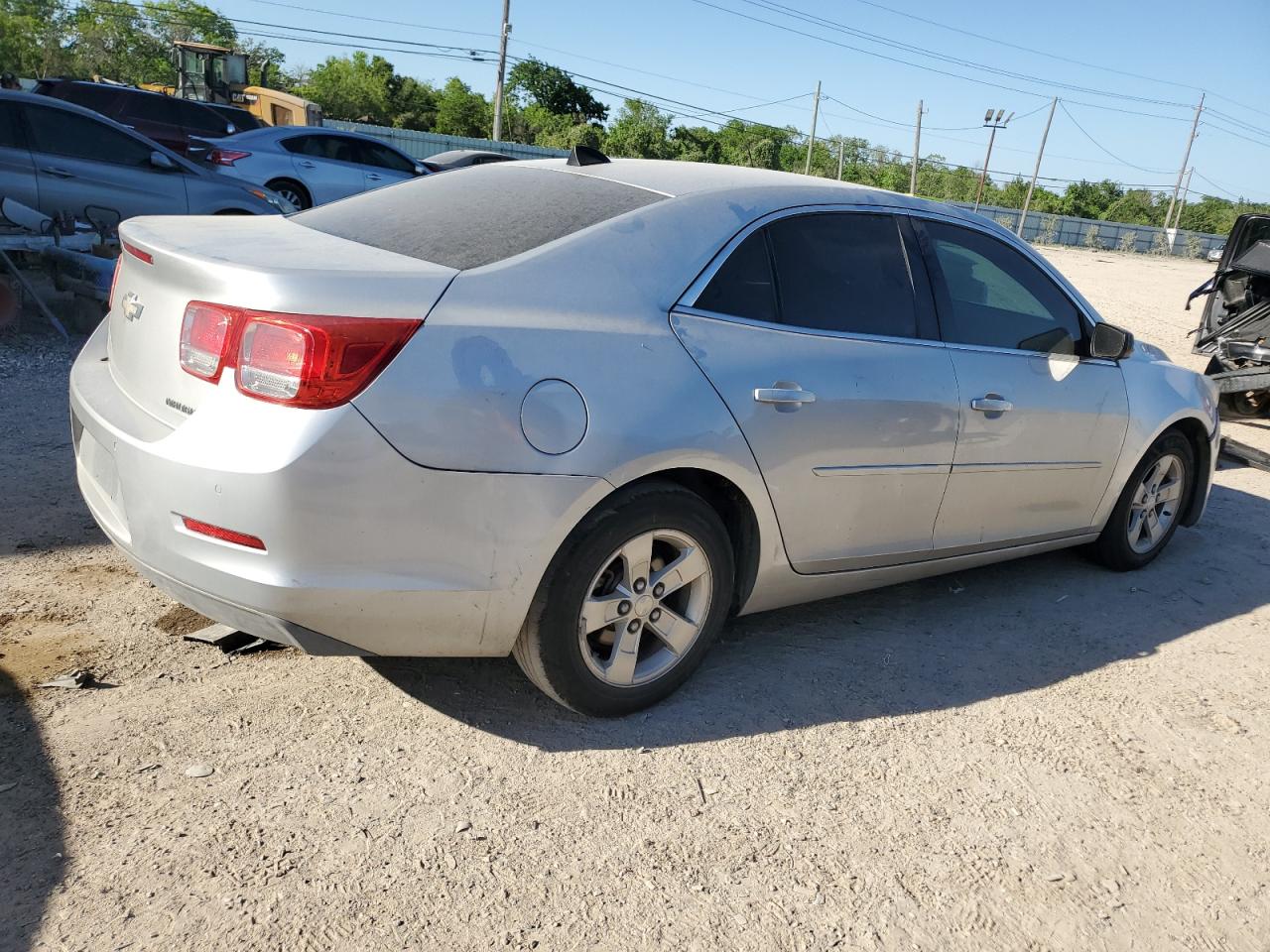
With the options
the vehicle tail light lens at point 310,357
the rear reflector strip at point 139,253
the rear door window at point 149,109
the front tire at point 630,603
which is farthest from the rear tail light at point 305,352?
the rear door window at point 149,109

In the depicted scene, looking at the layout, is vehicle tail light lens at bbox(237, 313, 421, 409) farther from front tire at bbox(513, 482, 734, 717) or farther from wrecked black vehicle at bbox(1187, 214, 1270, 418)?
wrecked black vehicle at bbox(1187, 214, 1270, 418)

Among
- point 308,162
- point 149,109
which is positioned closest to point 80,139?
point 308,162

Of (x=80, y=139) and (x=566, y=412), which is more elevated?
(x=80, y=139)

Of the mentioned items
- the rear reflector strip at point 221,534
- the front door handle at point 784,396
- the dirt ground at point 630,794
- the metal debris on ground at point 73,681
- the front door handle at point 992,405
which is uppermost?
the front door handle at point 784,396

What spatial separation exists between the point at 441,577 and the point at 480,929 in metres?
0.86

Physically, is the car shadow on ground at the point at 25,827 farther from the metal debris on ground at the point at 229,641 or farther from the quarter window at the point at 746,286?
the quarter window at the point at 746,286

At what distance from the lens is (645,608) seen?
123 inches

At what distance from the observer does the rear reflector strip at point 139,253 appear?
2.92 m

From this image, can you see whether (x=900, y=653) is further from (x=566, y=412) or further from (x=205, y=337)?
(x=205, y=337)

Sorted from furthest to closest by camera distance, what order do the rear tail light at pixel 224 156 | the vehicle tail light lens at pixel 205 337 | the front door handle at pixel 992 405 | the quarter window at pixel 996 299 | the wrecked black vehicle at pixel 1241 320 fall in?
the rear tail light at pixel 224 156 → the wrecked black vehicle at pixel 1241 320 → the quarter window at pixel 996 299 → the front door handle at pixel 992 405 → the vehicle tail light lens at pixel 205 337

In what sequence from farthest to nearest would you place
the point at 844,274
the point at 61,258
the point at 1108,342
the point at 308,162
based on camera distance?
the point at 308,162 < the point at 61,258 < the point at 1108,342 < the point at 844,274

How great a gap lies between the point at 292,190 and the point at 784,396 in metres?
13.8

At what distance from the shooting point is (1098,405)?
176 inches

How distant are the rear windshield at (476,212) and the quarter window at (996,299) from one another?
1.38m
